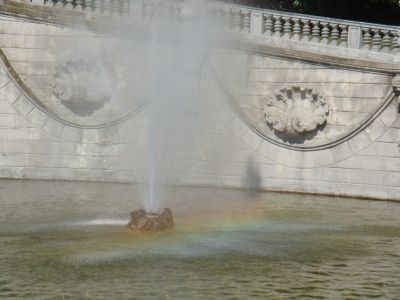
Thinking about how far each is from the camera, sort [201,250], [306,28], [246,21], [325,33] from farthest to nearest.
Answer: [246,21]
[306,28]
[325,33]
[201,250]

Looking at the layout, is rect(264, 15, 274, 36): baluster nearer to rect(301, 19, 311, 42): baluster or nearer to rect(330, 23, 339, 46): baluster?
rect(301, 19, 311, 42): baluster

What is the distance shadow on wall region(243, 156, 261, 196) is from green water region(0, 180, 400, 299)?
6.87 feet

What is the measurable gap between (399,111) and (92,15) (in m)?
7.58

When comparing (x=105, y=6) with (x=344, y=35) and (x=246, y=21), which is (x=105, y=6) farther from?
(x=344, y=35)

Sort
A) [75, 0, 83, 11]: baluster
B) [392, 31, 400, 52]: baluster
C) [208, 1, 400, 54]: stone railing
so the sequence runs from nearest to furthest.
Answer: [392, 31, 400, 52]: baluster
[208, 1, 400, 54]: stone railing
[75, 0, 83, 11]: baluster

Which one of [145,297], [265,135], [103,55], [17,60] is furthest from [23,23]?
[145,297]

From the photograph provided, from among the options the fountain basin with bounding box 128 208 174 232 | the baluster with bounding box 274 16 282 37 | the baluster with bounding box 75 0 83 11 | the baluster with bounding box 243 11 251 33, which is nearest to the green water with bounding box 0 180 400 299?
the fountain basin with bounding box 128 208 174 232

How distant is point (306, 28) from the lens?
18484mm

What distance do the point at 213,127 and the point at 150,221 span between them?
7.37 meters

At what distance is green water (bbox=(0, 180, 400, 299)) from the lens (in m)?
8.92

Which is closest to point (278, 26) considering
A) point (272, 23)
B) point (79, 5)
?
point (272, 23)

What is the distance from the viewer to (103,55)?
19766 millimetres

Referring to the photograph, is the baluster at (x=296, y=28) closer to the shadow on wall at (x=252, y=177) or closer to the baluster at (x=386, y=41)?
the baluster at (x=386, y=41)

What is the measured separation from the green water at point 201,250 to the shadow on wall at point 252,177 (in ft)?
6.87
